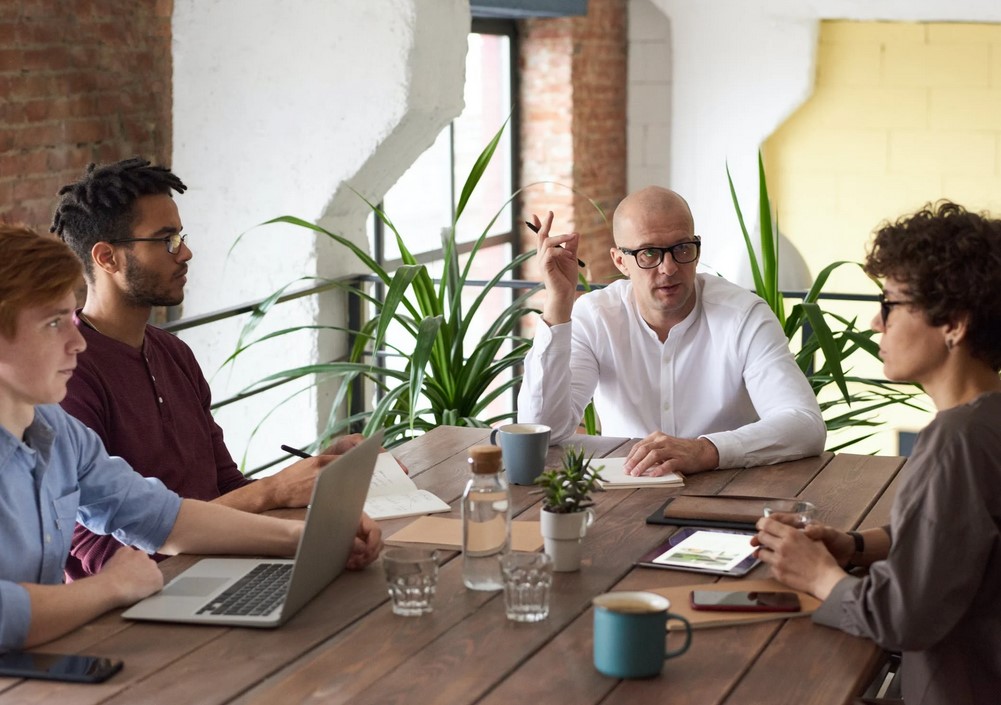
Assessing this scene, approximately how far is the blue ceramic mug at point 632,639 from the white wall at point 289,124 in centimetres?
280

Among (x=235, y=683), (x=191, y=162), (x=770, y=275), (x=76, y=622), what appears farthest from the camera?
(x=191, y=162)

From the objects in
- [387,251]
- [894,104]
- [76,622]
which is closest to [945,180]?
[894,104]

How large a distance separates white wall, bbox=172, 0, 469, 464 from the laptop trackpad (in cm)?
241

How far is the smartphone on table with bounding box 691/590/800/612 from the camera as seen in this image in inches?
66.9

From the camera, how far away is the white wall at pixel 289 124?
13.4 feet

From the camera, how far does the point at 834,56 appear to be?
20.2 feet

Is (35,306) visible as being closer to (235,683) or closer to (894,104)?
(235,683)

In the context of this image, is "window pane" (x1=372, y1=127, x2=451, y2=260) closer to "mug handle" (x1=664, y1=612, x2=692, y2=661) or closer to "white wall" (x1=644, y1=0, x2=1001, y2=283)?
"white wall" (x1=644, y1=0, x2=1001, y2=283)

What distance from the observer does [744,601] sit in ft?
5.63

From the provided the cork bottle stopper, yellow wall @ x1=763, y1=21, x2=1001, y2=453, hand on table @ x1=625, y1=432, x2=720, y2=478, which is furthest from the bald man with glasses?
yellow wall @ x1=763, y1=21, x2=1001, y2=453

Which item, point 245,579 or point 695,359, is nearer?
point 245,579

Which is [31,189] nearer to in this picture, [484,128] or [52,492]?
Result: [52,492]

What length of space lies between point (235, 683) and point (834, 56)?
5346 millimetres

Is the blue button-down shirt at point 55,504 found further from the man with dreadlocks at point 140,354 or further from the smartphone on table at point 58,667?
the man with dreadlocks at point 140,354
